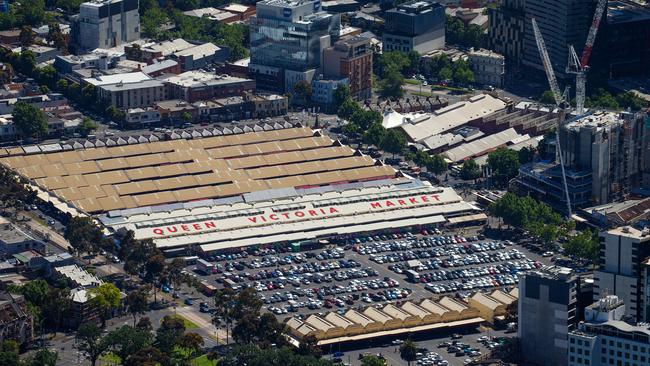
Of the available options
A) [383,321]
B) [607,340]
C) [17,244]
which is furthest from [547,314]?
[17,244]

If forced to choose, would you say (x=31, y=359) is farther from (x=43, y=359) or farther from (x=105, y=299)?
(x=105, y=299)

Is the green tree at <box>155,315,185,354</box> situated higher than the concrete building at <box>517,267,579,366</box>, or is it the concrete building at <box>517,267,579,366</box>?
the concrete building at <box>517,267,579,366</box>

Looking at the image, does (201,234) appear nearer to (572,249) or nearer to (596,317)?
(572,249)

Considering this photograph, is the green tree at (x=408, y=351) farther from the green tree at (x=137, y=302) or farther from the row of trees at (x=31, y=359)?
the row of trees at (x=31, y=359)

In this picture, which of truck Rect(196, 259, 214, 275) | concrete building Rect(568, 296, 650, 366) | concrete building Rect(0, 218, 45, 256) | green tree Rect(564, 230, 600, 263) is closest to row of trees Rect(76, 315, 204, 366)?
truck Rect(196, 259, 214, 275)

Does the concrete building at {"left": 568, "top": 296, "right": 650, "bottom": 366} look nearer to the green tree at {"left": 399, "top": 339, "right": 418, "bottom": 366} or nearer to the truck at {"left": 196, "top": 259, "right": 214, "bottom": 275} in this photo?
the green tree at {"left": 399, "top": 339, "right": 418, "bottom": 366}

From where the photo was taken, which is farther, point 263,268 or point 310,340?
point 263,268

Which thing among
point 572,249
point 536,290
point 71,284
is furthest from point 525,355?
point 71,284
